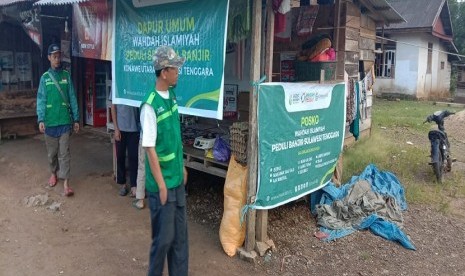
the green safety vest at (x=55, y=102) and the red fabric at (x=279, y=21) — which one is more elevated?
the red fabric at (x=279, y=21)

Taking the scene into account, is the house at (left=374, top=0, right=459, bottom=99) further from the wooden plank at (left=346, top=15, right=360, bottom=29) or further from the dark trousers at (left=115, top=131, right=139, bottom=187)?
the dark trousers at (left=115, top=131, right=139, bottom=187)

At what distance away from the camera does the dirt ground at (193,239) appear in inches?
165

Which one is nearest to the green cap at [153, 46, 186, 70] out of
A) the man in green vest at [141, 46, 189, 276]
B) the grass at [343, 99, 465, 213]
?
the man in green vest at [141, 46, 189, 276]

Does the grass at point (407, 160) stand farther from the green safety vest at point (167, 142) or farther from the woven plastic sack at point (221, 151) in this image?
the green safety vest at point (167, 142)

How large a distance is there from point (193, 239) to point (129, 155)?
5.40ft

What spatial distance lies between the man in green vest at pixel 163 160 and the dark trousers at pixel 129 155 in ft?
7.91

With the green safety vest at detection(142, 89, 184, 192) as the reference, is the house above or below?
above

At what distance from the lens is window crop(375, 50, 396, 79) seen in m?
20.0

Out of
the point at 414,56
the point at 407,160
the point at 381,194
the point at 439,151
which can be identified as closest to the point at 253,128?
the point at 381,194

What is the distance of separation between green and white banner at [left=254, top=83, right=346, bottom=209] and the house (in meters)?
14.3

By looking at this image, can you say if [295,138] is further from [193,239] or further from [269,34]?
[193,239]

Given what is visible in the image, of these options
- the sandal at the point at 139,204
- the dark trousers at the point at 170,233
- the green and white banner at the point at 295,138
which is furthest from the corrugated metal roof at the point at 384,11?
the dark trousers at the point at 170,233

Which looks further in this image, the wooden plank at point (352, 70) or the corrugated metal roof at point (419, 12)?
the corrugated metal roof at point (419, 12)

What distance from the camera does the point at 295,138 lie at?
15.1 ft
